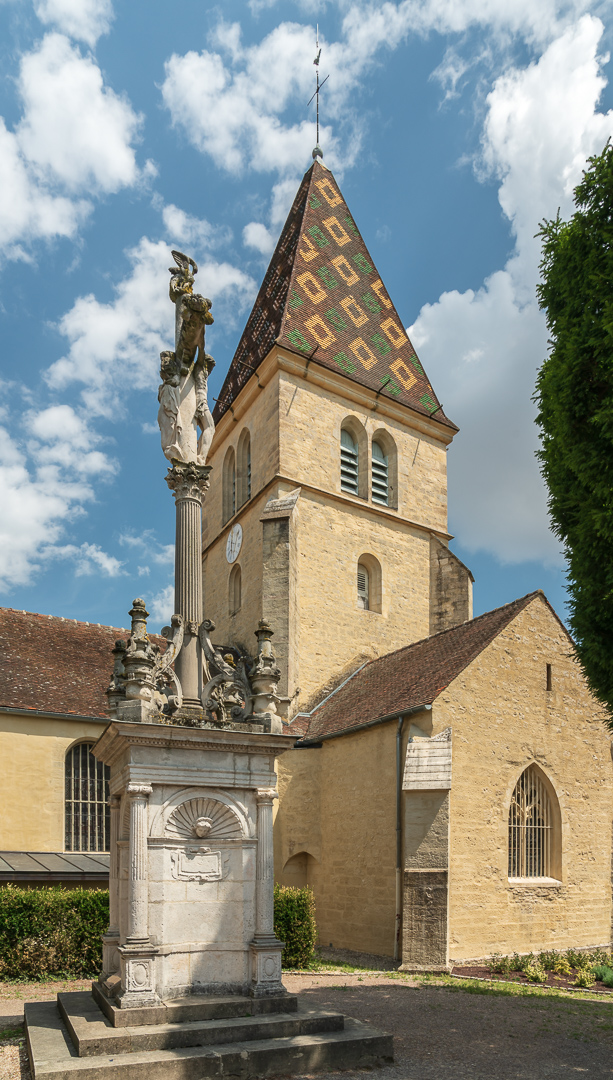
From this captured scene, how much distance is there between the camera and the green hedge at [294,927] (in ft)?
37.8

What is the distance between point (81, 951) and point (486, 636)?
7.99m

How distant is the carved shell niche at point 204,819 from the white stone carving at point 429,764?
19.1 feet

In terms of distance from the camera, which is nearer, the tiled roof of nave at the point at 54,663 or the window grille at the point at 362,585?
the tiled roof of nave at the point at 54,663

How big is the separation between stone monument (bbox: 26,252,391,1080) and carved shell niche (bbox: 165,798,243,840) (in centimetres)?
1

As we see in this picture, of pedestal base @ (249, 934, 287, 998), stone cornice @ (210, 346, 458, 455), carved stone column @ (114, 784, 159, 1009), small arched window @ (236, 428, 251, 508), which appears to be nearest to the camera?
carved stone column @ (114, 784, 159, 1009)

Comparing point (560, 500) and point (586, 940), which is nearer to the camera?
point (560, 500)

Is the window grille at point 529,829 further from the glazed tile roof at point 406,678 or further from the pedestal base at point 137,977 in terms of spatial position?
the pedestal base at point 137,977

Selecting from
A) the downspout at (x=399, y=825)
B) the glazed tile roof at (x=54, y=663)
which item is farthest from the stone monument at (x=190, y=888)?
the glazed tile roof at (x=54, y=663)

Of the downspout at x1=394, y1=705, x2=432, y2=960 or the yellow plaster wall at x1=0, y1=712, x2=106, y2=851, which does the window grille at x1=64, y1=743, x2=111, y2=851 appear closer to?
the yellow plaster wall at x1=0, y1=712, x2=106, y2=851

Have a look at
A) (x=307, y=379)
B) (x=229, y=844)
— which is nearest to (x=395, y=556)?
(x=307, y=379)

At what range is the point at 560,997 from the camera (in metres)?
9.84

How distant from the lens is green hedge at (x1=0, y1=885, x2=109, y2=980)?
1063 centimetres

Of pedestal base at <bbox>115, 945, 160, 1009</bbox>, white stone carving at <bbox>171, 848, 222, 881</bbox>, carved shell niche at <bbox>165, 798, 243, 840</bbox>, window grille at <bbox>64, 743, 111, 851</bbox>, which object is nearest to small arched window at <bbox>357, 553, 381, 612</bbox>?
window grille at <bbox>64, 743, 111, 851</bbox>

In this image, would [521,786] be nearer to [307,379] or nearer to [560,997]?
[560,997]
